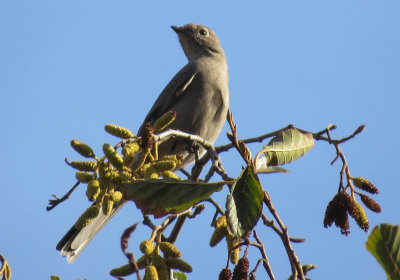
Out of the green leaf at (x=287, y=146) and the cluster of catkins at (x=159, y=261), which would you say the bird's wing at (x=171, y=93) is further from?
the cluster of catkins at (x=159, y=261)

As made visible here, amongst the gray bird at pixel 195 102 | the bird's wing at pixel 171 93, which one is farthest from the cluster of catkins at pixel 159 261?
the bird's wing at pixel 171 93

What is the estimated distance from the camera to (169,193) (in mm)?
2752

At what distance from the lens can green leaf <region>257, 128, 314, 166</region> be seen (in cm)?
321

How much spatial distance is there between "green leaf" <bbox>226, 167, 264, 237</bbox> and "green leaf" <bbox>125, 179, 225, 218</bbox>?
0.12 m

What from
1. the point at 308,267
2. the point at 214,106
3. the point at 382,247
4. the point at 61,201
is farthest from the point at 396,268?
the point at 214,106


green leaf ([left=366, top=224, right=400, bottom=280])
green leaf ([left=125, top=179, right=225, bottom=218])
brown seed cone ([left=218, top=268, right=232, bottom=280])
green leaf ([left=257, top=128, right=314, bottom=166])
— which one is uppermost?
green leaf ([left=257, top=128, right=314, bottom=166])

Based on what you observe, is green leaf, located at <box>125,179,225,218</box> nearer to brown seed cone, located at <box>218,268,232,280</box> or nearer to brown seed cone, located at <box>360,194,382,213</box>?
brown seed cone, located at <box>218,268,232,280</box>

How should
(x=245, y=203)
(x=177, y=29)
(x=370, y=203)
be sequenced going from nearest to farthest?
1. (x=245, y=203)
2. (x=370, y=203)
3. (x=177, y=29)

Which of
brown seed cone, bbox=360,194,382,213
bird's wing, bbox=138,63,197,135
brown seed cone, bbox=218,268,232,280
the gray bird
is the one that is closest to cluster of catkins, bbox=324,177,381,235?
brown seed cone, bbox=360,194,382,213

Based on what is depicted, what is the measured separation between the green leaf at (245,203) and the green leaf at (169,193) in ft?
0.39

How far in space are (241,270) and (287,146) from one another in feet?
2.58

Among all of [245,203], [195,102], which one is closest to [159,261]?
[245,203]

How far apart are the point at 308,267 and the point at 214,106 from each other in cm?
443

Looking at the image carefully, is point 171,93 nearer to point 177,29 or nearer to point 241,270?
point 177,29
